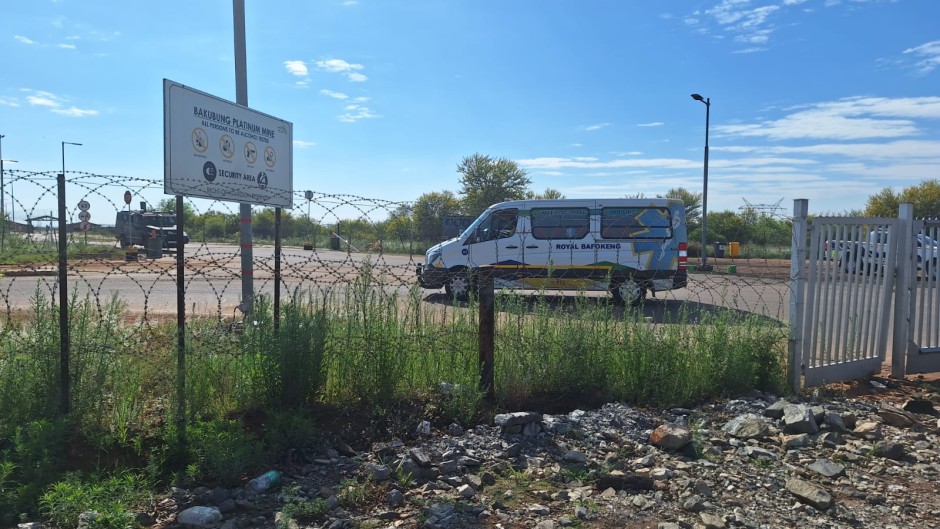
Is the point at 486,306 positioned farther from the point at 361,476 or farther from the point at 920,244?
the point at 920,244

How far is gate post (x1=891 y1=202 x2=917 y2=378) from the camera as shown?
7.38 meters

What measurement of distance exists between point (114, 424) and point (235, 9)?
6.53 meters

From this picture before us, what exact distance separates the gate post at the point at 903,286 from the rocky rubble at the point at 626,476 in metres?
1.96

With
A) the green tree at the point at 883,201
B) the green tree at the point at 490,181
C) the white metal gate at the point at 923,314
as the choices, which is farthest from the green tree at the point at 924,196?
the white metal gate at the point at 923,314

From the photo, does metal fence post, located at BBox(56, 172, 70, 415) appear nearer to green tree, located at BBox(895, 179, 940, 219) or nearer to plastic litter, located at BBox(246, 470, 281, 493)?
plastic litter, located at BBox(246, 470, 281, 493)

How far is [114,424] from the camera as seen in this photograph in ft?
15.4

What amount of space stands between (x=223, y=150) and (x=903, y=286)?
25.2 ft

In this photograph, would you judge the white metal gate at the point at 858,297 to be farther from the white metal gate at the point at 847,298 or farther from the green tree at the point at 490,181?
the green tree at the point at 490,181

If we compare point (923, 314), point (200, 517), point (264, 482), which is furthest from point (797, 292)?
point (200, 517)

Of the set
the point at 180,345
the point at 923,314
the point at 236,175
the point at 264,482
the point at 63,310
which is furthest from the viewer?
the point at 923,314

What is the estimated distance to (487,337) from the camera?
19.2 feet

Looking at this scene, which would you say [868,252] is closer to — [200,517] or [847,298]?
[847,298]

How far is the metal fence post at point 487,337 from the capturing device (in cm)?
581

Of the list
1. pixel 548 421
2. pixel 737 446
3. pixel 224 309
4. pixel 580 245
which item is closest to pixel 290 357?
pixel 548 421
